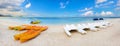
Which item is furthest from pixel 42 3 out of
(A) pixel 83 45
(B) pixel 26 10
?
(A) pixel 83 45

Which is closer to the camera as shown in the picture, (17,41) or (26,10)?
(17,41)

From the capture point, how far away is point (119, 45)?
1.83m

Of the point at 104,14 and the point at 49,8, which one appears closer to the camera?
the point at 104,14

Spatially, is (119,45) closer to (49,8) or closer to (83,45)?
(83,45)

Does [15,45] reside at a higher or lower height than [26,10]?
lower

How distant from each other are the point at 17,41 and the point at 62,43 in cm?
80

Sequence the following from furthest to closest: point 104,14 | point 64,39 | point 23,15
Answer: point 23,15 < point 104,14 < point 64,39

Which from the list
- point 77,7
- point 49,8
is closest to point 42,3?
point 49,8

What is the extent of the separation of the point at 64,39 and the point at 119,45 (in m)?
0.87

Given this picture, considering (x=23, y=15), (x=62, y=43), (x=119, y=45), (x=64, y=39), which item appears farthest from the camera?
(x=23, y=15)

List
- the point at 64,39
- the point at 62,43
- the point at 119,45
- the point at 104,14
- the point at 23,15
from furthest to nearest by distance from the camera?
the point at 23,15, the point at 104,14, the point at 64,39, the point at 62,43, the point at 119,45

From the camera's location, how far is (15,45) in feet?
6.86

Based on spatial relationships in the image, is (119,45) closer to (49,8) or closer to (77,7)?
(77,7)

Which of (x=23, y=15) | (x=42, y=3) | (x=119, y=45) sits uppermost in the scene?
(x=42, y=3)
